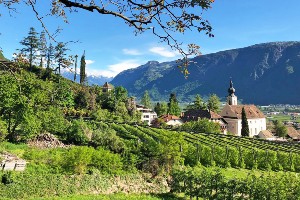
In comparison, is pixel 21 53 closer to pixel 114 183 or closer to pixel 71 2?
pixel 71 2

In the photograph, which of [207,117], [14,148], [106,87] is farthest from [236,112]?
[14,148]

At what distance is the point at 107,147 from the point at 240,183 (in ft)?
63.5

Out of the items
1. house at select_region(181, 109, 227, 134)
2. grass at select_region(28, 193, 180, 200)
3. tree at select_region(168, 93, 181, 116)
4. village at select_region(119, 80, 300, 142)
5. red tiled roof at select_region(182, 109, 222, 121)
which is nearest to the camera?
grass at select_region(28, 193, 180, 200)

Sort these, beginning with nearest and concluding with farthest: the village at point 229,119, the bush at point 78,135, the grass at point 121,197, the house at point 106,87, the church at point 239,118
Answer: the grass at point 121,197 → the bush at point 78,135 → the village at point 229,119 → the church at point 239,118 → the house at point 106,87

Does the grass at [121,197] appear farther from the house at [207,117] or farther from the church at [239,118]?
the church at [239,118]

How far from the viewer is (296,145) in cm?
6159

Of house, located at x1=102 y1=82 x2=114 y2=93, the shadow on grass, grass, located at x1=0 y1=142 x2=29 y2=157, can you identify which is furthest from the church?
grass, located at x1=0 y1=142 x2=29 y2=157

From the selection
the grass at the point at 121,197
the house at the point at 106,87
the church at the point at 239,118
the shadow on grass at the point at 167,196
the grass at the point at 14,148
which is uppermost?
the house at the point at 106,87

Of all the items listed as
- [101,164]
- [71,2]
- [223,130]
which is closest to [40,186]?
[101,164]

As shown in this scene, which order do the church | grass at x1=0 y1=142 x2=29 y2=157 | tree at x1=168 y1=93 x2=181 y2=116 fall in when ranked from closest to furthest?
grass at x1=0 y1=142 x2=29 y2=157
the church
tree at x1=168 y1=93 x2=181 y2=116

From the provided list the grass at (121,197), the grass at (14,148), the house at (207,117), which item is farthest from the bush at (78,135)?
the house at (207,117)

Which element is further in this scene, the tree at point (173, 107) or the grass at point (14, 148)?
the tree at point (173, 107)

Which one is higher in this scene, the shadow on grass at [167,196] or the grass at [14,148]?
the grass at [14,148]

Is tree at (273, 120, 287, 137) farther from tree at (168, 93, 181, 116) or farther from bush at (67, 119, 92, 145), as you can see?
bush at (67, 119, 92, 145)
